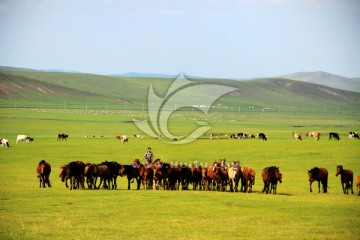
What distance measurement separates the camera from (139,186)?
29891mm

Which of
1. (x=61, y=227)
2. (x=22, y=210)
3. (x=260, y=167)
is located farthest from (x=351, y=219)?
(x=260, y=167)

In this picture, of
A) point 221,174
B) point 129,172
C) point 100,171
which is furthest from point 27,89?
point 221,174

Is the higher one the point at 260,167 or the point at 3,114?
the point at 3,114

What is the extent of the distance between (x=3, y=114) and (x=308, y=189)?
9601 cm

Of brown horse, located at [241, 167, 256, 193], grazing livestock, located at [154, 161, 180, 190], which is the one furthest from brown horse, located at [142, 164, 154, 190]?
brown horse, located at [241, 167, 256, 193]

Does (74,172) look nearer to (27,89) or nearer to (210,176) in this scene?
(210,176)

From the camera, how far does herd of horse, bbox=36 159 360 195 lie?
93.5 ft

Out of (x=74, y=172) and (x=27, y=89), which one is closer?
(x=74, y=172)

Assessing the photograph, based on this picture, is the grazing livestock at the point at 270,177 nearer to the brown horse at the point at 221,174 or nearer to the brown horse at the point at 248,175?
the brown horse at the point at 248,175

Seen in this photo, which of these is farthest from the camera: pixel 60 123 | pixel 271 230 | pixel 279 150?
pixel 60 123

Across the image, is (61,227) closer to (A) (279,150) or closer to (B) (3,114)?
(A) (279,150)

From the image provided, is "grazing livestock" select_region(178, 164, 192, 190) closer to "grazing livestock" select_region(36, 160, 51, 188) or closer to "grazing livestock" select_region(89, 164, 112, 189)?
Result: "grazing livestock" select_region(89, 164, 112, 189)

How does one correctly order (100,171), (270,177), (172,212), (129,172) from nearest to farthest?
(172,212) < (270,177) < (100,171) < (129,172)

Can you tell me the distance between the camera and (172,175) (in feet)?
97.1
